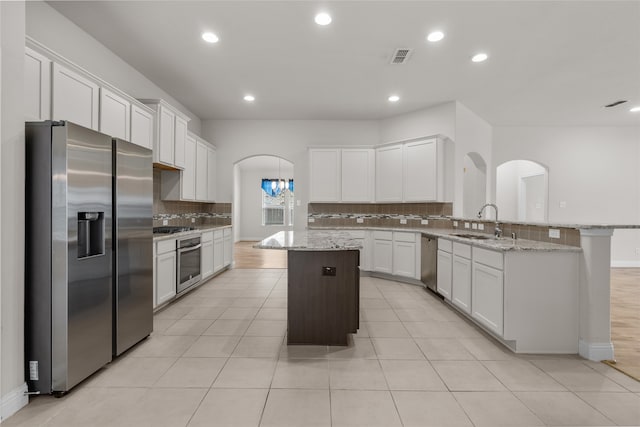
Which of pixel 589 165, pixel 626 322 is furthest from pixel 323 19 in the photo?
pixel 589 165

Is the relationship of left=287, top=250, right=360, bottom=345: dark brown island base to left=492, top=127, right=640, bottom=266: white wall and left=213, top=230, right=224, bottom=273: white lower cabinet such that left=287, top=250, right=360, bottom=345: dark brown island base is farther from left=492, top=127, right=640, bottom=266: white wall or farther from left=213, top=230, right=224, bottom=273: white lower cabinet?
left=492, top=127, right=640, bottom=266: white wall

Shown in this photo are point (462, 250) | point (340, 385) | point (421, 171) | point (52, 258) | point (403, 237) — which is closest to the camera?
point (52, 258)

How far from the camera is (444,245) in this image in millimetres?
3951

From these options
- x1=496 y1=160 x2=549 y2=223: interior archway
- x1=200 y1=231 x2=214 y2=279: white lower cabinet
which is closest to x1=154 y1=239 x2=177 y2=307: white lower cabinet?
x1=200 y1=231 x2=214 y2=279: white lower cabinet

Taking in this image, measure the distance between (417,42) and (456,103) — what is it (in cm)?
215

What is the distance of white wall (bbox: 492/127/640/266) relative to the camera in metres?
6.44

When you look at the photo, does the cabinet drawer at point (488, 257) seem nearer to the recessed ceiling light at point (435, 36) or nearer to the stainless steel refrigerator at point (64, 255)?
the recessed ceiling light at point (435, 36)

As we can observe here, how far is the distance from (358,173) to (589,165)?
5006mm

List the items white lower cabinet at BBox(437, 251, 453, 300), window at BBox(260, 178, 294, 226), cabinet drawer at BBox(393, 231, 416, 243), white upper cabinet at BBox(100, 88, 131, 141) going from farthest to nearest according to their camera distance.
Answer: window at BBox(260, 178, 294, 226), cabinet drawer at BBox(393, 231, 416, 243), white lower cabinet at BBox(437, 251, 453, 300), white upper cabinet at BBox(100, 88, 131, 141)

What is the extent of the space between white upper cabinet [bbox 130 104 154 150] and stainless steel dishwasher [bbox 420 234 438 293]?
3919mm

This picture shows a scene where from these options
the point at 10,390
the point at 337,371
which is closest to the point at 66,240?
the point at 10,390

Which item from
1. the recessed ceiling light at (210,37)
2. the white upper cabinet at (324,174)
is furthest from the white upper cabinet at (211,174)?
the recessed ceiling light at (210,37)

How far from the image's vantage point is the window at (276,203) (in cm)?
1149

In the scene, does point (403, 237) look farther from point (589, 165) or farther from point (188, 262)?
point (589, 165)
